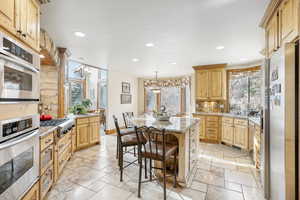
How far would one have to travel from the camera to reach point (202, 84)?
513 centimetres

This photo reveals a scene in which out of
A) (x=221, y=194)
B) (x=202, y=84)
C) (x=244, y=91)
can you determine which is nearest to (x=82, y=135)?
(x=221, y=194)

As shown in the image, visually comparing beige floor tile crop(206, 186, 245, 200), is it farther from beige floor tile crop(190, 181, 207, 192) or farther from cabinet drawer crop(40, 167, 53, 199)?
cabinet drawer crop(40, 167, 53, 199)

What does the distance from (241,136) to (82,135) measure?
4329 mm

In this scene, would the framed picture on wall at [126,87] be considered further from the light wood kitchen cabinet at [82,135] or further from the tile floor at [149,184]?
the tile floor at [149,184]

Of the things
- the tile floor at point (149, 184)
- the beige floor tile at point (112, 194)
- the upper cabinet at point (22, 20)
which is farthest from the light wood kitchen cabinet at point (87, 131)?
the upper cabinet at point (22, 20)

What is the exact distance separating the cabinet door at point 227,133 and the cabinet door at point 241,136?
0.13 metres

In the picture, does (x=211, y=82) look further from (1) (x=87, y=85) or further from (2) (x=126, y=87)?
(1) (x=87, y=85)

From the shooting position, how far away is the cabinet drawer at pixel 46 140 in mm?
1890

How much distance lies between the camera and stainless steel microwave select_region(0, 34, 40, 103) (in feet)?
3.72

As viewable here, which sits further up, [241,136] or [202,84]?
[202,84]

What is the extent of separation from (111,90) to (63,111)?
8.99 ft

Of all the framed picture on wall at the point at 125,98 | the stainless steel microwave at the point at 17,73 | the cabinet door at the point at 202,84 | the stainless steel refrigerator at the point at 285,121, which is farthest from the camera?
the framed picture on wall at the point at 125,98

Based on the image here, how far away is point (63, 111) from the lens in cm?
349

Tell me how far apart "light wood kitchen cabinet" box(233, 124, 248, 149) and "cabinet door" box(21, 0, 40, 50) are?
15.4ft
